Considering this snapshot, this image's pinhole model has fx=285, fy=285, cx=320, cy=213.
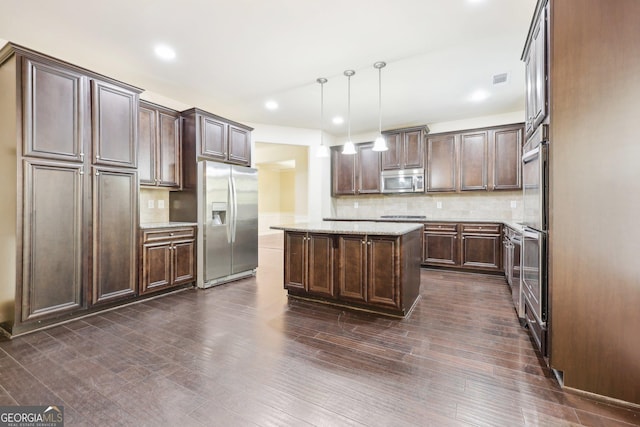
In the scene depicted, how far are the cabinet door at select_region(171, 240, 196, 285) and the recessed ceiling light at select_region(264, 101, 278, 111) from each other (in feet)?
7.96

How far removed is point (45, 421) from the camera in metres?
1.53

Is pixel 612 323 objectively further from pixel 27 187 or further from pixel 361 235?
pixel 27 187

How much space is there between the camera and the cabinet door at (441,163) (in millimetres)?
5230

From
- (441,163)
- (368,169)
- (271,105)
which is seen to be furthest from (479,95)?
(271,105)

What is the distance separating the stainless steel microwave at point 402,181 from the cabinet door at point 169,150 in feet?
12.3

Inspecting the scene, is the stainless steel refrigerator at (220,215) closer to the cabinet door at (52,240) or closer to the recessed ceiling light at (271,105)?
the recessed ceiling light at (271,105)

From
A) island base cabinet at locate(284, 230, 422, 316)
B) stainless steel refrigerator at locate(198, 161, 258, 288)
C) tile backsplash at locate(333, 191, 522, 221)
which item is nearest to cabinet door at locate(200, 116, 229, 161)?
stainless steel refrigerator at locate(198, 161, 258, 288)

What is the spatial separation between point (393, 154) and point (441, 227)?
1706 millimetres

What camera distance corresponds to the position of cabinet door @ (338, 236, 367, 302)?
3.01 metres

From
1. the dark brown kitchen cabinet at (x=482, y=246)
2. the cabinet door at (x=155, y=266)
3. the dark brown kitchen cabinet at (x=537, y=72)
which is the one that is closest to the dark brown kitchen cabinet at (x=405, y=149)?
the dark brown kitchen cabinet at (x=482, y=246)

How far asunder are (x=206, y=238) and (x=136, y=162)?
127 centimetres

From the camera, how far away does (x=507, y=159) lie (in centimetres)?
480

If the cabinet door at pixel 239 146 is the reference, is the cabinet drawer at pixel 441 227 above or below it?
below

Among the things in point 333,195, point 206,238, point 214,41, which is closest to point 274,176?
point 333,195
